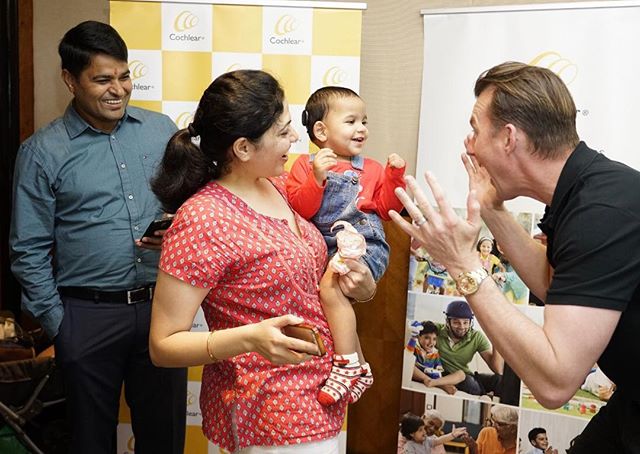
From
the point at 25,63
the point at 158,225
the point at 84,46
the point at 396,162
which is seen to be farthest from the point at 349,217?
the point at 25,63

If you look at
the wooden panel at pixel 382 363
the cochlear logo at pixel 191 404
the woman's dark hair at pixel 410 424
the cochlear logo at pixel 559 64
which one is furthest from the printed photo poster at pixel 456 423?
the cochlear logo at pixel 559 64

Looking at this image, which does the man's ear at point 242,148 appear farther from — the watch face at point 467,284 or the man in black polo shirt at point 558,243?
the watch face at point 467,284

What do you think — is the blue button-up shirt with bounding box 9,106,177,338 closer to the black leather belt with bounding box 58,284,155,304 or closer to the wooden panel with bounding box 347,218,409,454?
the black leather belt with bounding box 58,284,155,304

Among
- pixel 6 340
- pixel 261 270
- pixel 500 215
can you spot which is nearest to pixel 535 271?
pixel 500 215

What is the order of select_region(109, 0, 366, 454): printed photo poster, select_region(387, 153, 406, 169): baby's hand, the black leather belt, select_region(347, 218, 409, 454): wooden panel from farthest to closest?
1. select_region(347, 218, 409, 454): wooden panel
2. select_region(109, 0, 366, 454): printed photo poster
3. the black leather belt
4. select_region(387, 153, 406, 169): baby's hand

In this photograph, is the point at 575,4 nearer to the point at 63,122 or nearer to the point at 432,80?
the point at 432,80

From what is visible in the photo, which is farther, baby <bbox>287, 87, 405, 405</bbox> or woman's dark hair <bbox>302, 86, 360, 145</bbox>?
woman's dark hair <bbox>302, 86, 360, 145</bbox>

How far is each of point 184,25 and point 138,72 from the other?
0.31 m

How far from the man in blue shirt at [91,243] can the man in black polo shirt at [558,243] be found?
1.36 m

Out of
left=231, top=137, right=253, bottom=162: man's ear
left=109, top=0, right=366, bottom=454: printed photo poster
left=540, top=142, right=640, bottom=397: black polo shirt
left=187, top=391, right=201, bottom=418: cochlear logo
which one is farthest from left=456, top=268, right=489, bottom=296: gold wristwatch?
left=187, top=391, right=201, bottom=418: cochlear logo

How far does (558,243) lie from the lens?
1628 mm

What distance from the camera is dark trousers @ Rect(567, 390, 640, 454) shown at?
1.71 metres

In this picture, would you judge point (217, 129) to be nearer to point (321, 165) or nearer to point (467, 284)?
point (321, 165)

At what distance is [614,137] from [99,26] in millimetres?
2226
